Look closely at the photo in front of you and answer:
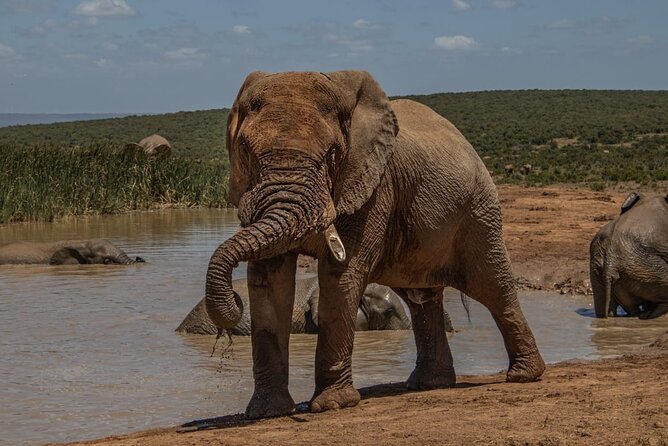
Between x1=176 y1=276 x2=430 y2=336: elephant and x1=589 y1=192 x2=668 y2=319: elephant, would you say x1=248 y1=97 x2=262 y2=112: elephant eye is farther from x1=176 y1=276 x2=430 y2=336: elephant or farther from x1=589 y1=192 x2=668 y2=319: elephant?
x1=589 y1=192 x2=668 y2=319: elephant

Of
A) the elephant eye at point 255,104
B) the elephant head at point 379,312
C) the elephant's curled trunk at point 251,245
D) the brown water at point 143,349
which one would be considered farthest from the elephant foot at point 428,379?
the elephant head at point 379,312

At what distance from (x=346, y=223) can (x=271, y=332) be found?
0.79m

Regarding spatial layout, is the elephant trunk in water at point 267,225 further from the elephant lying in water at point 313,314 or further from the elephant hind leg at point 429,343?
the elephant lying in water at point 313,314

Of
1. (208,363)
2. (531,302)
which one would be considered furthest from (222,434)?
(531,302)

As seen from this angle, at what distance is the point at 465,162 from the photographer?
837cm

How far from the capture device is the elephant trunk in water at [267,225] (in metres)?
6.17

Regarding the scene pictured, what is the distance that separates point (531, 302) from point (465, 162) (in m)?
5.97

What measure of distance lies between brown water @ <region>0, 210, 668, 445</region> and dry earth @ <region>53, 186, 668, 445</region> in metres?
0.92

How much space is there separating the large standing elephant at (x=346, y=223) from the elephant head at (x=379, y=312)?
9.63 feet

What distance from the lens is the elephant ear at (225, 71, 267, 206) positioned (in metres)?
6.97

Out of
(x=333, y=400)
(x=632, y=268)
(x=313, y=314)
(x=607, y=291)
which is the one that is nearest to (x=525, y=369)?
(x=333, y=400)

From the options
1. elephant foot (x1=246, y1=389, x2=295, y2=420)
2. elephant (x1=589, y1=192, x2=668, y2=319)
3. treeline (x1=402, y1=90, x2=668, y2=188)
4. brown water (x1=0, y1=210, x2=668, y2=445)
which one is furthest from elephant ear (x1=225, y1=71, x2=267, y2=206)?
treeline (x1=402, y1=90, x2=668, y2=188)

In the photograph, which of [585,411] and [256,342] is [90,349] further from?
[585,411]

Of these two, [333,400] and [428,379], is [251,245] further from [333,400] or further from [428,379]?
[428,379]
